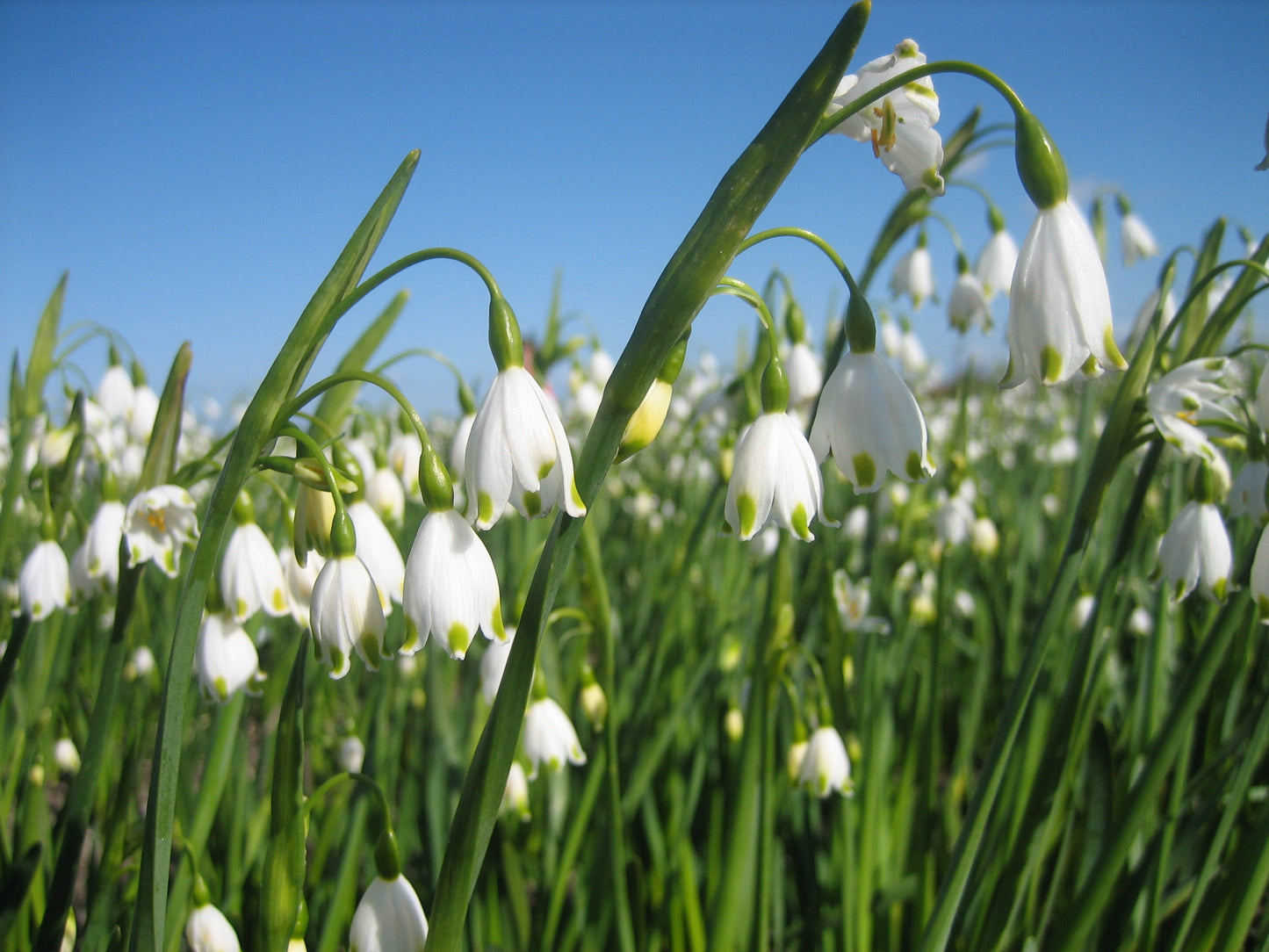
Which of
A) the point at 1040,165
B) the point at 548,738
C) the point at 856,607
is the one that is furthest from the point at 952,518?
the point at 1040,165

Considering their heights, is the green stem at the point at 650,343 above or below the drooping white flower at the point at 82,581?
below

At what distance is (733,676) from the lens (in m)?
2.62

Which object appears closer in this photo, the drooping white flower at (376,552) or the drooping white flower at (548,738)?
the drooping white flower at (376,552)

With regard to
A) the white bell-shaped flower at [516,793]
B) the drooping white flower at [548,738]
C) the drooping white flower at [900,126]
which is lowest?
the white bell-shaped flower at [516,793]

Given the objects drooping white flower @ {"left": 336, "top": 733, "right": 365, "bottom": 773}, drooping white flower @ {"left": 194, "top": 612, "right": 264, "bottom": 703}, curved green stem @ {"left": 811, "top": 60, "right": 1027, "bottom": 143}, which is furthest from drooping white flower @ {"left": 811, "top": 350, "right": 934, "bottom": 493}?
drooping white flower @ {"left": 336, "top": 733, "right": 365, "bottom": 773}

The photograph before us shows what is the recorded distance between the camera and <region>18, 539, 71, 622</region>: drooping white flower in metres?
1.52

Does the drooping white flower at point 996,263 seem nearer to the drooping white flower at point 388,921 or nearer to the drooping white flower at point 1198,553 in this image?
the drooping white flower at point 1198,553

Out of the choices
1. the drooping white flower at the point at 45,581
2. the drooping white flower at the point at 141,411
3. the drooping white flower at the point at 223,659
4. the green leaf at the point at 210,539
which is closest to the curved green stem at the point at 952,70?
the green leaf at the point at 210,539

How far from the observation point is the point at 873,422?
3.06ft

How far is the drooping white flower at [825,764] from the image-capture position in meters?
1.86

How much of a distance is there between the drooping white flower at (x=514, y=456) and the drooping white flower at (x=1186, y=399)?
93 cm

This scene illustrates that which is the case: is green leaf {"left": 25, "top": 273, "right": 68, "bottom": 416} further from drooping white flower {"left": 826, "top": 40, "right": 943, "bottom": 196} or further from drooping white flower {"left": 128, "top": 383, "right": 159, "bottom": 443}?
drooping white flower {"left": 826, "top": 40, "right": 943, "bottom": 196}

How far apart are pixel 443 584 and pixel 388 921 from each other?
18.6 inches

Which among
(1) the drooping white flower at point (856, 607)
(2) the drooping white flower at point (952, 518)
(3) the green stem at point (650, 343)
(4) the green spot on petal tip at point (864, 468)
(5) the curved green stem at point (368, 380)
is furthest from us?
(2) the drooping white flower at point (952, 518)
